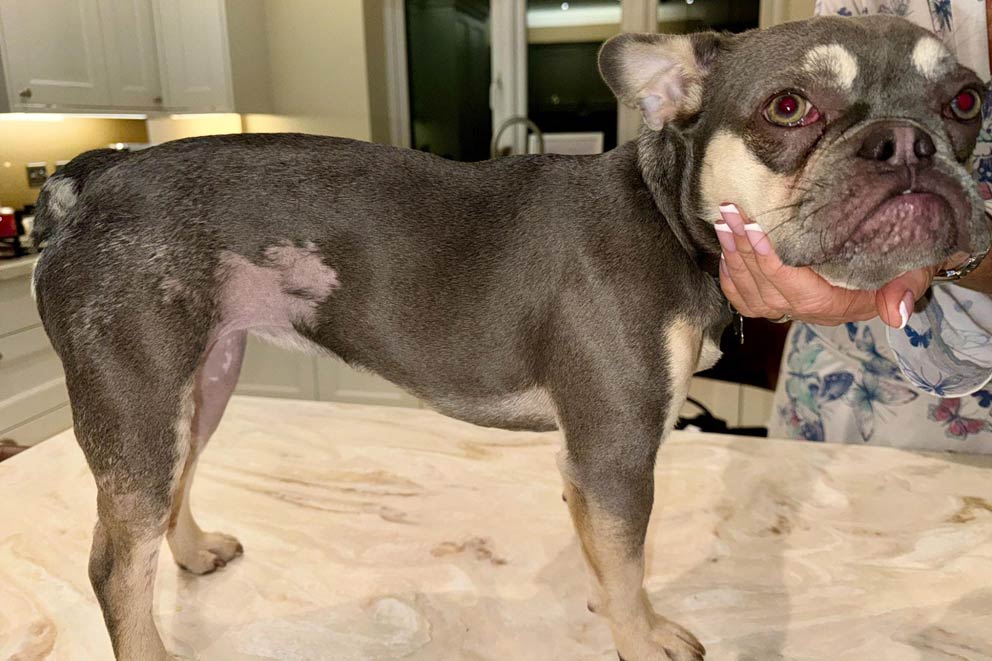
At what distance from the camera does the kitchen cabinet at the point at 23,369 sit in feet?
13.8

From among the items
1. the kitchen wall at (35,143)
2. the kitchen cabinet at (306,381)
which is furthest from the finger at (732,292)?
the kitchen wall at (35,143)

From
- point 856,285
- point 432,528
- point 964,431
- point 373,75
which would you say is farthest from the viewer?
point 373,75

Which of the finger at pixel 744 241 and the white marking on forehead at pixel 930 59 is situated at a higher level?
the white marking on forehead at pixel 930 59

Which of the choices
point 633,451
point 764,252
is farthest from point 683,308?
point 633,451

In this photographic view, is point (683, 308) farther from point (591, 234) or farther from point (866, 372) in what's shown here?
point (866, 372)

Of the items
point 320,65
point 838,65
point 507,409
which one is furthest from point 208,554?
point 320,65

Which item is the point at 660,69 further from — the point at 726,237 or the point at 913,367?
the point at 913,367

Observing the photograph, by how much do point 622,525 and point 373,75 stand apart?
523 centimetres

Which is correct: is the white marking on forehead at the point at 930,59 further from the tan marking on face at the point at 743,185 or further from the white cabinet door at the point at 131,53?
the white cabinet door at the point at 131,53

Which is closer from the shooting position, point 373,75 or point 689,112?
point 689,112

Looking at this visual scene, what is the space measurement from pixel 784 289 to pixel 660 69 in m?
0.48

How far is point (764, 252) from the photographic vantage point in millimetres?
1300

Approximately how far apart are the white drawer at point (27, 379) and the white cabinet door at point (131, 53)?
1.92m

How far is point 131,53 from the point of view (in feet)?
17.9
